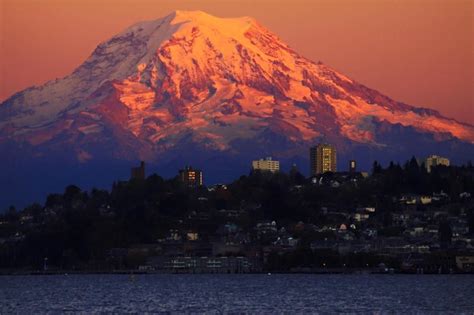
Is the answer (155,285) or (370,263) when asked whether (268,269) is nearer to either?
(370,263)

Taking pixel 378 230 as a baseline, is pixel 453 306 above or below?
below

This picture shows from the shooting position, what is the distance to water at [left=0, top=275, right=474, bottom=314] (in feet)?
381

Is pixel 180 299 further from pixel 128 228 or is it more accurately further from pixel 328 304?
pixel 128 228

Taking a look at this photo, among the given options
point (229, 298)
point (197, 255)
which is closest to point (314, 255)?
point (197, 255)

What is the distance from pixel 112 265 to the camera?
7411 inches

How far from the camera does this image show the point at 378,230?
7864 inches

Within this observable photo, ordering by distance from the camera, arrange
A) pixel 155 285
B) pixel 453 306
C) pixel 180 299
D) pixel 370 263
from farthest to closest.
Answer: pixel 370 263
pixel 155 285
pixel 180 299
pixel 453 306

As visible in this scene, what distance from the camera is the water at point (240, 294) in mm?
116125

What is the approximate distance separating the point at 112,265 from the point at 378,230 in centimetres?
2799

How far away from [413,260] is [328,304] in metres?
57.9

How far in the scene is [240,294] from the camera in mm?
134125

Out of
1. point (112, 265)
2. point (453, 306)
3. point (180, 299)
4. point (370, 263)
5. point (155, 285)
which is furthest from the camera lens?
point (112, 265)

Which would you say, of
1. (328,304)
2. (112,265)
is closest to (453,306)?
(328,304)

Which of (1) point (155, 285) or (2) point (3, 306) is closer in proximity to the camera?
(2) point (3, 306)
